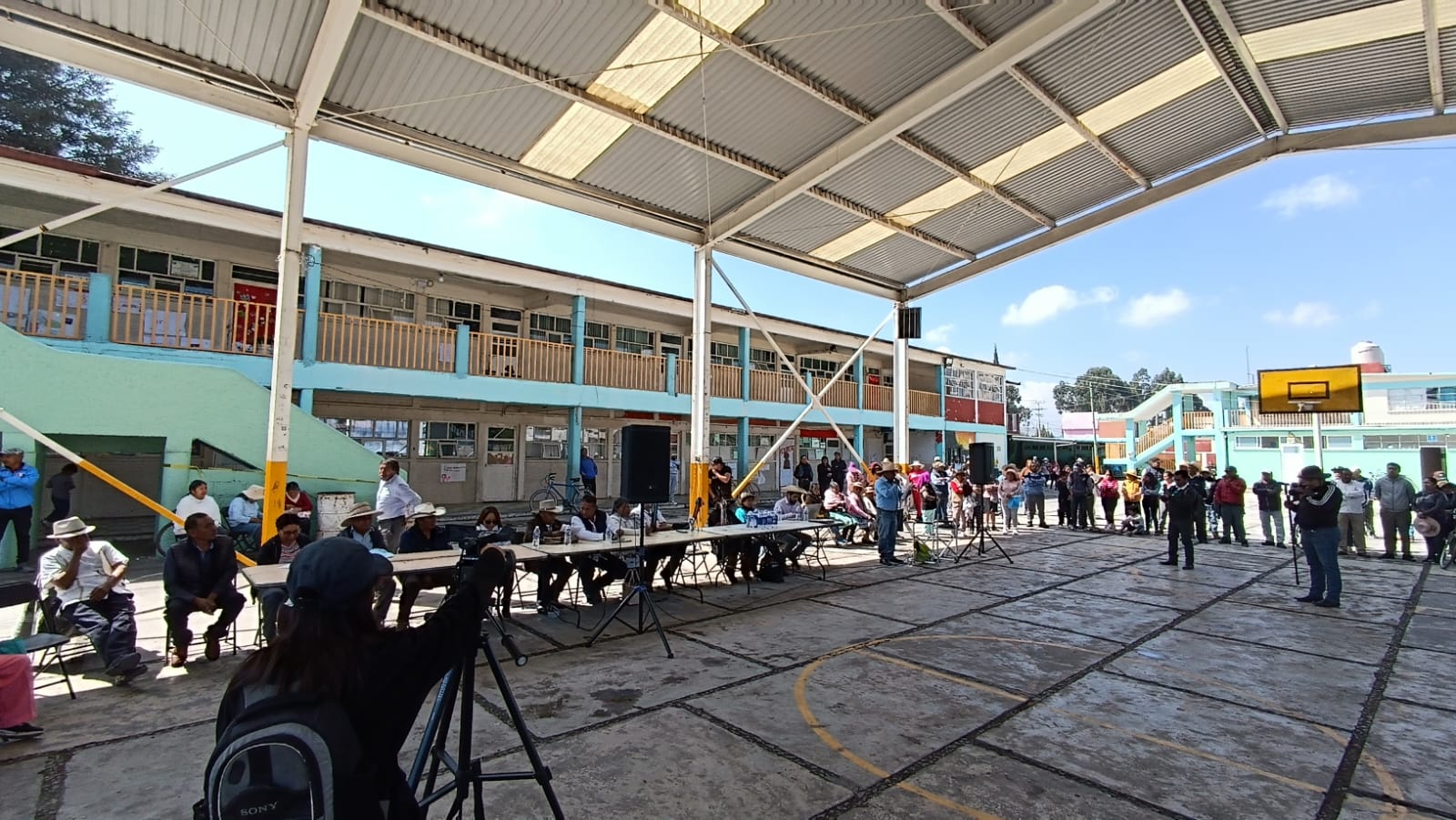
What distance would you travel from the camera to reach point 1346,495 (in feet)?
33.6

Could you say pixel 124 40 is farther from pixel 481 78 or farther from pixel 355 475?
pixel 355 475

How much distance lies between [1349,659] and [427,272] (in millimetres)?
14974

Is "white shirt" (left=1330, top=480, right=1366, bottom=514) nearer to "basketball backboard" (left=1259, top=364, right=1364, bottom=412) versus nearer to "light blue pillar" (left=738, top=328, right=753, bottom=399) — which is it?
"basketball backboard" (left=1259, top=364, right=1364, bottom=412)

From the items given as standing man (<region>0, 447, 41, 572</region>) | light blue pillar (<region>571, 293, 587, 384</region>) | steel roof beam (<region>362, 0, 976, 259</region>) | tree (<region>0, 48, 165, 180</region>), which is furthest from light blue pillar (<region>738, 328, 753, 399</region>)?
tree (<region>0, 48, 165, 180</region>)

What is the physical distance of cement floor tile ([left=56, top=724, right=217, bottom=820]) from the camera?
289cm

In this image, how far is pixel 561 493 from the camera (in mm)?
16062

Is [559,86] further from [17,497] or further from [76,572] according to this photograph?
[17,497]

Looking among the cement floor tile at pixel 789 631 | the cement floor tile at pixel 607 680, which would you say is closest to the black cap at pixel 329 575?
the cement floor tile at pixel 607 680

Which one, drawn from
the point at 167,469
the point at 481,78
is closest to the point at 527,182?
the point at 481,78

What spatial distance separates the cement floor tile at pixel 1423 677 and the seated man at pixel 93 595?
344 inches

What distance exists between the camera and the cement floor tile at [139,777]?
9.47 feet

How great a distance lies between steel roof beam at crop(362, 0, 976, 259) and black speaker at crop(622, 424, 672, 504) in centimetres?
446

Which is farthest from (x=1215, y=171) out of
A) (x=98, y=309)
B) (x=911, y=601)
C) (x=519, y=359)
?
(x=98, y=309)

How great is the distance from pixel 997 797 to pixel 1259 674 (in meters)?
3.27
